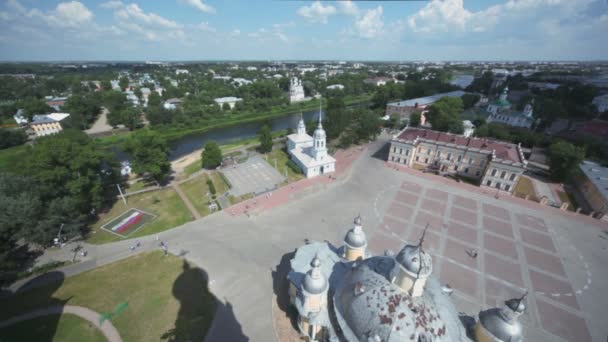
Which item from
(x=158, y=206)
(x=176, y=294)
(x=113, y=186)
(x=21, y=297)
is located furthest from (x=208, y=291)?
(x=113, y=186)

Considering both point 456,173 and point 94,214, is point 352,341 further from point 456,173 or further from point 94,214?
point 456,173

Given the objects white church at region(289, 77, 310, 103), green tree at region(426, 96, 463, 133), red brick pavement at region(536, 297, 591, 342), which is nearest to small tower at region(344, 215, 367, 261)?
red brick pavement at region(536, 297, 591, 342)

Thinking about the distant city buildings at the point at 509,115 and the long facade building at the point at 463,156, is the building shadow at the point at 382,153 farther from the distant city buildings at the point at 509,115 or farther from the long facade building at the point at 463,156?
the distant city buildings at the point at 509,115

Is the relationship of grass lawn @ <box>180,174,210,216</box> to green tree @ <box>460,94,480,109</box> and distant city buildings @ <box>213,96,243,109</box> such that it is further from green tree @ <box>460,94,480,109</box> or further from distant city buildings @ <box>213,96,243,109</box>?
green tree @ <box>460,94,480,109</box>

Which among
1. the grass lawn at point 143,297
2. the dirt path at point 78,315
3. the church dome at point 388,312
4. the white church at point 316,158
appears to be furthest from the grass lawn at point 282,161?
the dirt path at point 78,315

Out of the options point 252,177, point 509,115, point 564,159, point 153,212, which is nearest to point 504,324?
point 252,177

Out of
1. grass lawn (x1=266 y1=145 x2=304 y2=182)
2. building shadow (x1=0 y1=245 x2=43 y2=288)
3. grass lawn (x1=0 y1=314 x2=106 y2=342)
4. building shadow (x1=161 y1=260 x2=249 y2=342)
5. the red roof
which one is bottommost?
grass lawn (x1=266 y1=145 x2=304 y2=182)
